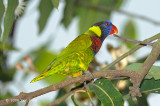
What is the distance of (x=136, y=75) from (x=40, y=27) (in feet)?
4.75

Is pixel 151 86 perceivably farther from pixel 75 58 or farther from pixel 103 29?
pixel 103 29

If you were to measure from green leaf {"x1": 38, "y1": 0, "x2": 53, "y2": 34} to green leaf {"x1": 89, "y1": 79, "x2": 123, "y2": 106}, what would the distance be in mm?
1070

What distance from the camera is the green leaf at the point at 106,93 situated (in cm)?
168

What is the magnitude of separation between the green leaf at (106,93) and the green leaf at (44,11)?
107 centimetres

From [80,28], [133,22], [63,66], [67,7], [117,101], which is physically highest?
[133,22]

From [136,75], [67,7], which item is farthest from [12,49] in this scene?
[136,75]

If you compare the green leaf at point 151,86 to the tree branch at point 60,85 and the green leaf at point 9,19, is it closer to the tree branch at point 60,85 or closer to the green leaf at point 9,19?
the tree branch at point 60,85

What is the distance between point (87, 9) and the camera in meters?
3.66

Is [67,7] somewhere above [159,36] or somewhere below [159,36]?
above

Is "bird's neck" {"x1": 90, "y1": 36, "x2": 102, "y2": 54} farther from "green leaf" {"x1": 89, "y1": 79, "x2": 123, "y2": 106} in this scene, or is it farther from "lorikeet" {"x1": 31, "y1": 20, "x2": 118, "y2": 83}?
"green leaf" {"x1": 89, "y1": 79, "x2": 123, "y2": 106}

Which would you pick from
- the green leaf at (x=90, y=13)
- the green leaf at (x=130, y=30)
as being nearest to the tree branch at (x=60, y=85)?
the green leaf at (x=90, y=13)

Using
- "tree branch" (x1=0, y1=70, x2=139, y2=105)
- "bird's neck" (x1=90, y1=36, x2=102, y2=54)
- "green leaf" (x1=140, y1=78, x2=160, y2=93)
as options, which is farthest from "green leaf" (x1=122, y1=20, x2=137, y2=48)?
"tree branch" (x1=0, y1=70, x2=139, y2=105)

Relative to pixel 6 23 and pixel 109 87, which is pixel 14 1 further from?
pixel 109 87

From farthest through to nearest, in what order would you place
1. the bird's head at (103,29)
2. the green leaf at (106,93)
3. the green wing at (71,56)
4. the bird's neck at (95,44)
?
the bird's head at (103,29), the bird's neck at (95,44), the green wing at (71,56), the green leaf at (106,93)
